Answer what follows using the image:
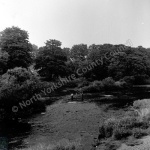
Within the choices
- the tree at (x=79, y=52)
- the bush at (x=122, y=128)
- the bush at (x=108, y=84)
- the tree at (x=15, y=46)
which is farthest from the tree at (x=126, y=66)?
the bush at (x=122, y=128)

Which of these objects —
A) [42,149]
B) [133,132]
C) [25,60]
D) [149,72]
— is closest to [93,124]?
[133,132]

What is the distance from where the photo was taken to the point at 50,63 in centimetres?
8412

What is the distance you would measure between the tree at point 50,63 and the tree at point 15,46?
15.6 meters

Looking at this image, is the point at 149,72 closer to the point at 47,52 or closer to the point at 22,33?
the point at 47,52

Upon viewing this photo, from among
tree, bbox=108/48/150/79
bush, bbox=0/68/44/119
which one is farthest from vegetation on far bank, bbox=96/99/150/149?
tree, bbox=108/48/150/79

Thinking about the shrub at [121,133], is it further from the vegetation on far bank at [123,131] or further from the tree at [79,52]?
the tree at [79,52]

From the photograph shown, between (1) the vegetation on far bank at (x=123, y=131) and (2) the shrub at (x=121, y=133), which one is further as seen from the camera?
(2) the shrub at (x=121, y=133)

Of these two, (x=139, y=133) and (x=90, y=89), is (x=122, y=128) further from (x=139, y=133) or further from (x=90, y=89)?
(x=90, y=89)

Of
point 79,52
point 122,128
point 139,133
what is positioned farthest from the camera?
point 79,52

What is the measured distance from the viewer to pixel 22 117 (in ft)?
111

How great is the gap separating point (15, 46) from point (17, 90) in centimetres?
3514

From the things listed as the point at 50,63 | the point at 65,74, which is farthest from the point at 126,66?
the point at 50,63

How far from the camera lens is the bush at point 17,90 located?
3083 centimetres

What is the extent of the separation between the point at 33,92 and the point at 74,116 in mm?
7166
